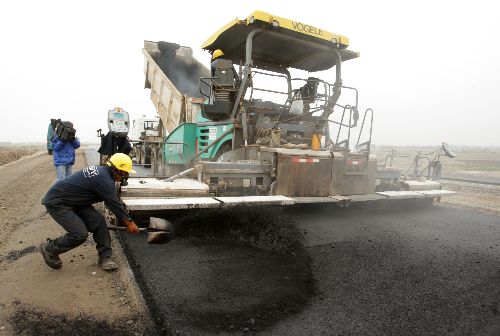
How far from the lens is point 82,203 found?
3.53m

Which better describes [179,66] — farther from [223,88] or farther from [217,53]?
[223,88]

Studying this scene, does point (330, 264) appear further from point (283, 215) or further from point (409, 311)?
point (283, 215)

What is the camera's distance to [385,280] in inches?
133

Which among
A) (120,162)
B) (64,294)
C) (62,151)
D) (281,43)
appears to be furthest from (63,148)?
(281,43)

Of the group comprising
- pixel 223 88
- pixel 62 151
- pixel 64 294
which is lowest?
pixel 64 294

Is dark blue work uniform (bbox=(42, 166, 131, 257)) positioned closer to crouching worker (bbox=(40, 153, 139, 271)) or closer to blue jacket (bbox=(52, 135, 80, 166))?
crouching worker (bbox=(40, 153, 139, 271))

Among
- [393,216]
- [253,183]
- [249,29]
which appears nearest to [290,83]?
[249,29]

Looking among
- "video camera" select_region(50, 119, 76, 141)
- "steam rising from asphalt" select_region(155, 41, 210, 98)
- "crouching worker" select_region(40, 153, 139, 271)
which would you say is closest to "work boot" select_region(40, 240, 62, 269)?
"crouching worker" select_region(40, 153, 139, 271)

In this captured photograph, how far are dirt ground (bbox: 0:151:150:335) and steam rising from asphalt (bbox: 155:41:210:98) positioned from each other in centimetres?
542

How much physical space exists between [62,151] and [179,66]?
14.3 ft

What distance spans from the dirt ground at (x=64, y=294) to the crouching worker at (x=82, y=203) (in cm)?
19

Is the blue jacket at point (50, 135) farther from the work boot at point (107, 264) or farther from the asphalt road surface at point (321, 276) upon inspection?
the work boot at point (107, 264)

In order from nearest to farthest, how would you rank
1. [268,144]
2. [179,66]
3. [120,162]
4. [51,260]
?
1. [51,260]
2. [120,162]
3. [268,144]
4. [179,66]

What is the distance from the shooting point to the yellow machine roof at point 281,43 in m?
4.83
